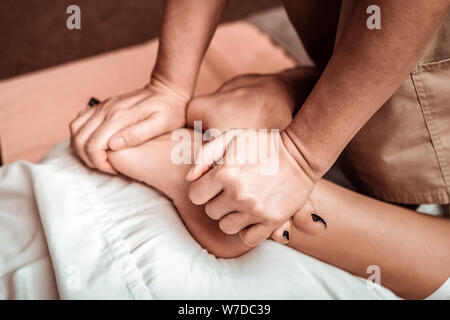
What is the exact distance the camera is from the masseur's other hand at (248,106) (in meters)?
0.68

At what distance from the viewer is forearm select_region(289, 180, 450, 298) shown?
2.00ft

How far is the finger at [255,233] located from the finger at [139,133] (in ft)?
0.83

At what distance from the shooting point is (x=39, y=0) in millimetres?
1957

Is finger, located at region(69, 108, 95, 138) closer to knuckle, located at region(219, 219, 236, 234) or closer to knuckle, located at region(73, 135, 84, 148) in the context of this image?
knuckle, located at region(73, 135, 84, 148)

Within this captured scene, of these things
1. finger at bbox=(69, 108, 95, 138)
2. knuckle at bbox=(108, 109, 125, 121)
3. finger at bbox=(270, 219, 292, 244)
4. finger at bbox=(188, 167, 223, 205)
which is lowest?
finger at bbox=(270, 219, 292, 244)

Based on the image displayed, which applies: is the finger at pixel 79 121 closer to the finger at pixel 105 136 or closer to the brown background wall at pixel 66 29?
the finger at pixel 105 136

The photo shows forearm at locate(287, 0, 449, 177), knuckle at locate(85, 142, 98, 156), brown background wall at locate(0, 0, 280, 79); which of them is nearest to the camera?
forearm at locate(287, 0, 449, 177)

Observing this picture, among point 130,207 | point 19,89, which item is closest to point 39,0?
point 19,89

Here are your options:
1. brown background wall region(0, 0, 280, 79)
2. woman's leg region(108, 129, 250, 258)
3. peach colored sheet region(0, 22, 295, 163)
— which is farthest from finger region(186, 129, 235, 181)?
brown background wall region(0, 0, 280, 79)

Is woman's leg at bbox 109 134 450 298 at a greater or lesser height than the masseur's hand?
lesser

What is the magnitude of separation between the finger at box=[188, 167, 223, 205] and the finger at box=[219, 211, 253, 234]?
0.04 metres

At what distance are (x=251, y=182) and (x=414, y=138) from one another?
28 cm

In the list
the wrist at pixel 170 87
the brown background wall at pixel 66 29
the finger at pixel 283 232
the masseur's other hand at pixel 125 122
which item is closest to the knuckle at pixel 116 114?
the masseur's other hand at pixel 125 122

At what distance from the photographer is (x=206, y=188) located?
0.54 m
